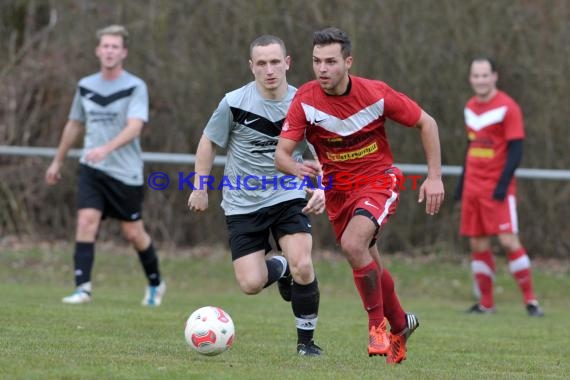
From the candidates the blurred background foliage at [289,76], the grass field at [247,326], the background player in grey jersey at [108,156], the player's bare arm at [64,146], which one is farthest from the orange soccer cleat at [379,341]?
the blurred background foliage at [289,76]

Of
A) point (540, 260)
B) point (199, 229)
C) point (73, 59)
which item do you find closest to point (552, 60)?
point (540, 260)

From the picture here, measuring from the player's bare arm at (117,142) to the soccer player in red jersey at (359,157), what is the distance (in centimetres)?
346

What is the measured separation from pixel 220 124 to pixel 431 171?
57.5 inches

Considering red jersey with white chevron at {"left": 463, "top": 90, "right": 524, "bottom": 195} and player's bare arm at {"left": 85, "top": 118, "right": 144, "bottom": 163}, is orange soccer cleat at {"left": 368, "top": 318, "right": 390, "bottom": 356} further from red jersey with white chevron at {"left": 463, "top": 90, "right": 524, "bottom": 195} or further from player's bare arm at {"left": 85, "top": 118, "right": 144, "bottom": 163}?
red jersey with white chevron at {"left": 463, "top": 90, "right": 524, "bottom": 195}

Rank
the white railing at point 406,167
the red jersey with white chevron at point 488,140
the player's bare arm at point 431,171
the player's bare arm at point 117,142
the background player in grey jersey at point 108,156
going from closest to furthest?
the player's bare arm at point 431,171
the player's bare arm at point 117,142
the background player in grey jersey at point 108,156
the red jersey with white chevron at point 488,140
the white railing at point 406,167

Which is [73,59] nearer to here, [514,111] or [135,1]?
[135,1]

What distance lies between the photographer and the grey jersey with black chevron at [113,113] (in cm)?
991

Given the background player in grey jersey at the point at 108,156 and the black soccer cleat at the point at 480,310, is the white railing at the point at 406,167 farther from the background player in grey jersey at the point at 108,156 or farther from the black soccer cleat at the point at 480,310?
the background player in grey jersey at the point at 108,156

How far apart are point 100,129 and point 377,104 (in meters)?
4.32

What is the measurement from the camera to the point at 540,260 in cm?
1432

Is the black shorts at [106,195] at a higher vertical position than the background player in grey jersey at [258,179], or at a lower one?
lower

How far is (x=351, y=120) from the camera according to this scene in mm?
6281

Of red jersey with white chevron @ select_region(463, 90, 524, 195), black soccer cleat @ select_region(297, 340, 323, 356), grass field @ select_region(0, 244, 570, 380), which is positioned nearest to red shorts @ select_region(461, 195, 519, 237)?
red jersey with white chevron @ select_region(463, 90, 524, 195)

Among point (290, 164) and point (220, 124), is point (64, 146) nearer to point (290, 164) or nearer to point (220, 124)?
point (220, 124)
